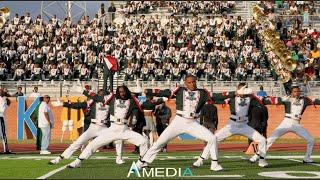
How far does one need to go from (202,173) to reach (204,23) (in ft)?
71.9

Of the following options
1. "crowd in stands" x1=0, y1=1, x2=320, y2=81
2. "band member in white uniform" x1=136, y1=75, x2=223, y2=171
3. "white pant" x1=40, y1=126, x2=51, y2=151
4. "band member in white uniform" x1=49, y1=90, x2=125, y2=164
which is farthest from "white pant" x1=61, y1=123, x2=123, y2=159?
"crowd in stands" x1=0, y1=1, x2=320, y2=81

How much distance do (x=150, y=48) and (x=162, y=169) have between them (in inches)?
738

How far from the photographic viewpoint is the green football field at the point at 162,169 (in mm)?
13695

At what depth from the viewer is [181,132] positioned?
47.3ft

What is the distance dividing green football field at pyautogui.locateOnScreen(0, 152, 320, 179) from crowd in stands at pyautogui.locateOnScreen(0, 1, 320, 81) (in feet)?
43.4

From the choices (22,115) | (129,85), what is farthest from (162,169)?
(22,115)

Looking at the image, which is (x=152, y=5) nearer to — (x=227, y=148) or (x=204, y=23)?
(x=204, y=23)

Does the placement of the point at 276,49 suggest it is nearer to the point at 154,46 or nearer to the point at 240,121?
the point at 154,46

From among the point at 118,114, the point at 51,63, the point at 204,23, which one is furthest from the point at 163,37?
the point at 118,114

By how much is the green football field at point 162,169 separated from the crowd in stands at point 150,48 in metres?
13.2

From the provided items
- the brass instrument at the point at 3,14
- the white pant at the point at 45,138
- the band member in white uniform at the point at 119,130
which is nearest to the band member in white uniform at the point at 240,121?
the band member in white uniform at the point at 119,130

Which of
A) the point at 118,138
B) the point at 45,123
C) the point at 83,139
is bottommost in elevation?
the point at 45,123

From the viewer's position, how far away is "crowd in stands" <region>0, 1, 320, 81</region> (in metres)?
31.5

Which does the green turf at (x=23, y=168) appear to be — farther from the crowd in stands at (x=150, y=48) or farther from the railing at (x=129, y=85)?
the crowd in stands at (x=150, y=48)
